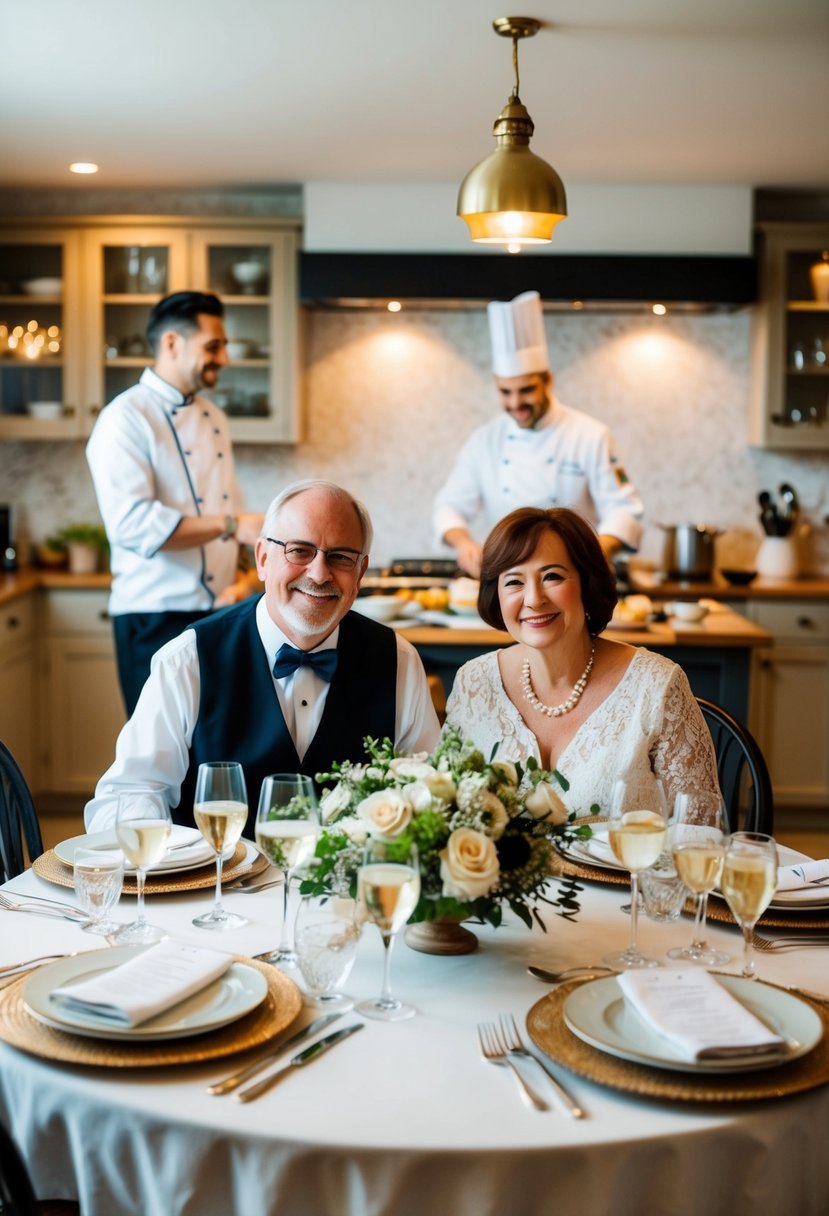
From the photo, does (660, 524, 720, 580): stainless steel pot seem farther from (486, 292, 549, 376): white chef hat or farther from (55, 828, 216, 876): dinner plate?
(55, 828, 216, 876): dinner plate

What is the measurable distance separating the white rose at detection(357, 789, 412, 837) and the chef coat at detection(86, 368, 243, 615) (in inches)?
108

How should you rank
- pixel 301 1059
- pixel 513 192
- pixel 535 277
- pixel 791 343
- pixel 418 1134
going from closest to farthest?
pixel 418 1134, pixel 301 1059, pixel 513 192, pixel 535 277, pixel 791 343

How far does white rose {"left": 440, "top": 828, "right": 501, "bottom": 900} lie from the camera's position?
57.3 inches

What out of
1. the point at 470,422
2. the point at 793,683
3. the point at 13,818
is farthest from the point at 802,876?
the point at 470,422

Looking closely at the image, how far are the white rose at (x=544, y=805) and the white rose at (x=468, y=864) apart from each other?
Answer: 11cm

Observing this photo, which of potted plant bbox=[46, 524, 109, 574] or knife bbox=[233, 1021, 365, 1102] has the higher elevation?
potted plant bbox=[46, 524, 109, 574]

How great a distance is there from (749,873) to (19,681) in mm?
4017

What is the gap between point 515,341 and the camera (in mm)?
4785

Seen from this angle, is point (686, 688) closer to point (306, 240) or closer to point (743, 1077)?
point (743, 1077)

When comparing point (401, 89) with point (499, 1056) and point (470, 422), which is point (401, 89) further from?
point (499, 1056)

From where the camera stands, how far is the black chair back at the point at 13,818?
2275mm

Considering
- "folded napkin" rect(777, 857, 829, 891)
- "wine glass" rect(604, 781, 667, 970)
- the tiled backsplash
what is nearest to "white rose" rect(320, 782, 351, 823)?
"wine glass" rect(604, 781, 667, 970)

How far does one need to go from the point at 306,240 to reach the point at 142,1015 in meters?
4.36

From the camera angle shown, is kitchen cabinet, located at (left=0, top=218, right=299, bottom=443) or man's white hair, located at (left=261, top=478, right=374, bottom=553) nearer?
man's white hair, located at (left=261, top=478, right=374, bottom=553)
